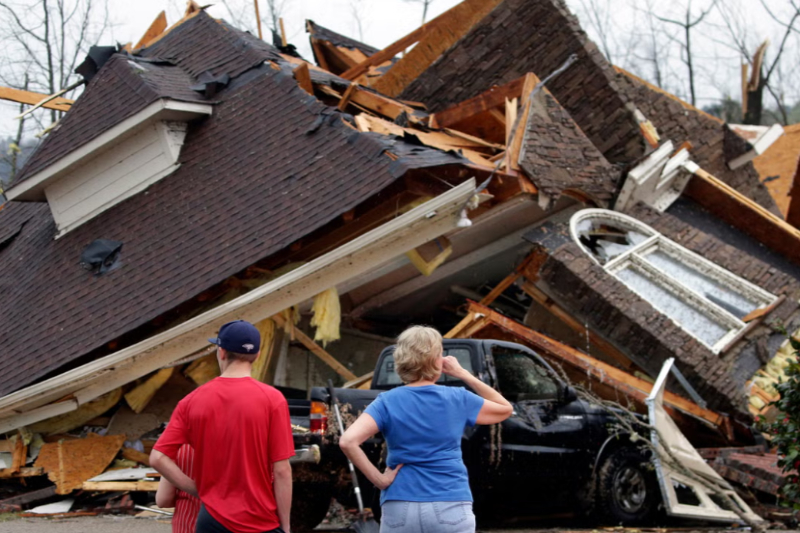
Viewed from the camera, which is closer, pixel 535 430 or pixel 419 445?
pixel 419 445

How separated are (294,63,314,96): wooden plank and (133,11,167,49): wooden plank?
4.71 meters

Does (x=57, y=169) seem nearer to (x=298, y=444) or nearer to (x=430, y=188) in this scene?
(x=430, y=188)

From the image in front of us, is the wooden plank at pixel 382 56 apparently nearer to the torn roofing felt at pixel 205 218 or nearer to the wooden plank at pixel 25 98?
the torn roofing felt at pixel 205 218

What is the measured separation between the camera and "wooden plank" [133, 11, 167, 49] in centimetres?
1510

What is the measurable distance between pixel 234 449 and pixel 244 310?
598 cm

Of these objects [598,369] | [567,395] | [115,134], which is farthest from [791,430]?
[115,134]

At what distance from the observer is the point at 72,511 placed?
28.6ft

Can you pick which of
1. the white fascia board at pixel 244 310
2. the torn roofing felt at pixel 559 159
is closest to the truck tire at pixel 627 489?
the white fascia board at pixel 244 310

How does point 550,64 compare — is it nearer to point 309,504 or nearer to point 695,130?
point 695,130

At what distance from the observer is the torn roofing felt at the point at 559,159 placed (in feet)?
Answer: 37.8

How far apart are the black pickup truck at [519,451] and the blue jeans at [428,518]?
305 cm

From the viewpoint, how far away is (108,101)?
11383 mm

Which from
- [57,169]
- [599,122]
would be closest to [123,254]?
[57,169]

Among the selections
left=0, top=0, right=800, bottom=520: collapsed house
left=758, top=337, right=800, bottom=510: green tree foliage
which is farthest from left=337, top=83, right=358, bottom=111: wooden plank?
left=758, top=337, right=800, bottom=510: green tree foliage
